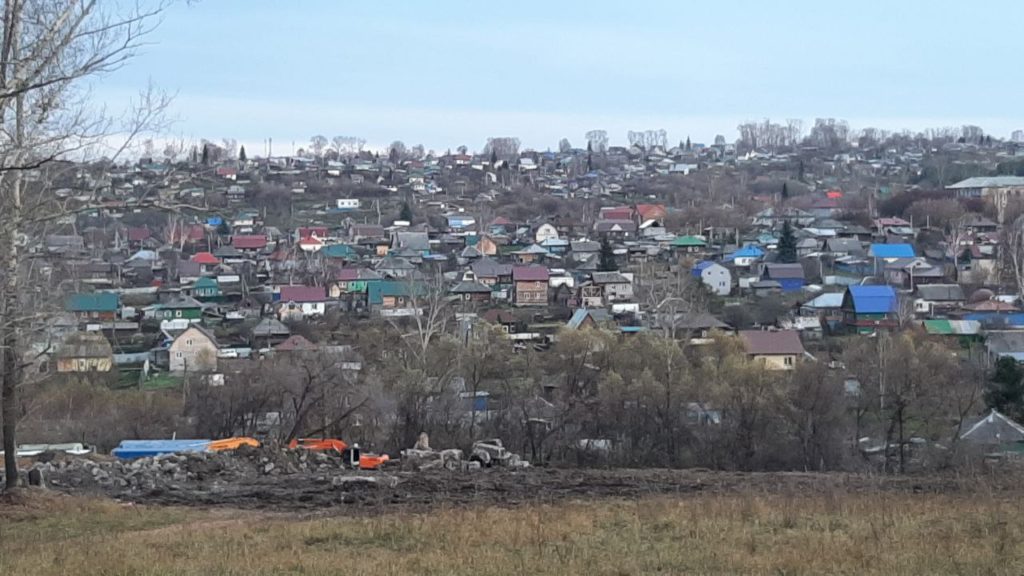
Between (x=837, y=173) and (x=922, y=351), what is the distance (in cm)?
7392

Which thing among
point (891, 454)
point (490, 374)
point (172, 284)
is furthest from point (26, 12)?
point (172, 284)

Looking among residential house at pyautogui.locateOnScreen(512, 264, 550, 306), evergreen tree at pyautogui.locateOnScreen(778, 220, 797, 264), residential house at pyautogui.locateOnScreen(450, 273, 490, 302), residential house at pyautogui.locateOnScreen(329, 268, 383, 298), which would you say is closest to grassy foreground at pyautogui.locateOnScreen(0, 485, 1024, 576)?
residential house at pyautogui.locateOnScreen(450, 273, 490, 302)

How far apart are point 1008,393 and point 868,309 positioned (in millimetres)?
13619

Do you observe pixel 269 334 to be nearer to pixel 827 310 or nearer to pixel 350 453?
pixel 827 310

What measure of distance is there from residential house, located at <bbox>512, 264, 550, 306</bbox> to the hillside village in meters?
0.11

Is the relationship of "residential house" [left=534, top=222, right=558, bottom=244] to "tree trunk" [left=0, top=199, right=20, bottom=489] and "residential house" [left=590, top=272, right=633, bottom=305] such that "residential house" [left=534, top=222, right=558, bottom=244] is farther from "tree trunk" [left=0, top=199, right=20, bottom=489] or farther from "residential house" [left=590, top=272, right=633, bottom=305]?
"tree trunk" [left=0, top=199, right=20, bottom=489]

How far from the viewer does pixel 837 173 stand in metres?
93.9

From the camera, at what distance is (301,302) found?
39156 millimetres

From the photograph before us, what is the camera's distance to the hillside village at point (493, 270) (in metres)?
21.9

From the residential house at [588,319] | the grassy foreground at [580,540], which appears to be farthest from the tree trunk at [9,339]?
the residential house at [588,319]

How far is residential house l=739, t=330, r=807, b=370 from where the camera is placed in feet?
89.1

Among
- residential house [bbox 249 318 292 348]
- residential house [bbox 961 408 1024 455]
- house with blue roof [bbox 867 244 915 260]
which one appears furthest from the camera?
house with blue roof [bbox 867 244 915 260]

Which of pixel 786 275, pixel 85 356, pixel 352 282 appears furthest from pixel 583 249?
pixel 85 356

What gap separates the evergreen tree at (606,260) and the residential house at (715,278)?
439 centimetres
